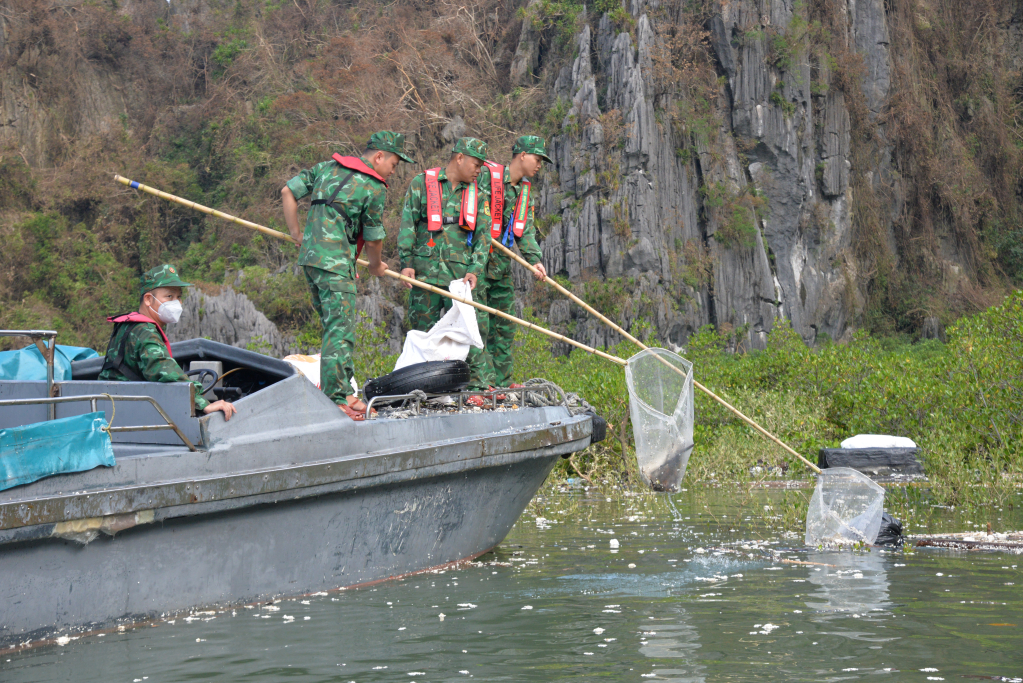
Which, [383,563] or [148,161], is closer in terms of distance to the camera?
[383,563]

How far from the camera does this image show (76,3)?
1331 inches

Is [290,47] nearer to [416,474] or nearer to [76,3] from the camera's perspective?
[76,3]

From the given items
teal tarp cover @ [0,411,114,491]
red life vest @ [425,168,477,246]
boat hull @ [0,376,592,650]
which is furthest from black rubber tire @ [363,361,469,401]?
teal tarp cover @ [0,411,114,491]

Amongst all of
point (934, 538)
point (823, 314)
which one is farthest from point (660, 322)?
point (934, 538)

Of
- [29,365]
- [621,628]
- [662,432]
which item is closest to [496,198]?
[662,432]

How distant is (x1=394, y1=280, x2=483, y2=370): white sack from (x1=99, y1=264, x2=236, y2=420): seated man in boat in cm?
180

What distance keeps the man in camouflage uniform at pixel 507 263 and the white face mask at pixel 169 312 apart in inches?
120

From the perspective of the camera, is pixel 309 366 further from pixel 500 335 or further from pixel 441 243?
pixel 500 335

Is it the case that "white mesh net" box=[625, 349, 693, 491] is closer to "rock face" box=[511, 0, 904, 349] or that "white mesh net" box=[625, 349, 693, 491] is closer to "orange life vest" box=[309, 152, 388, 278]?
"orange life vest" box=[309, 152, 388, 278]

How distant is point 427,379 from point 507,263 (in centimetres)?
224

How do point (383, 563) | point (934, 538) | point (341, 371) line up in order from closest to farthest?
1. point (383, 563)
2. point (341, 371)
3. point (934, 538)

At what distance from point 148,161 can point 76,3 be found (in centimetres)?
689

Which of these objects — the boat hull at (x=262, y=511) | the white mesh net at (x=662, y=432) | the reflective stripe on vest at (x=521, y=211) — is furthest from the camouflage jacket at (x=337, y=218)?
the white mesh net at (x=662, y=432)

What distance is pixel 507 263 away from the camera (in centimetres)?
825
